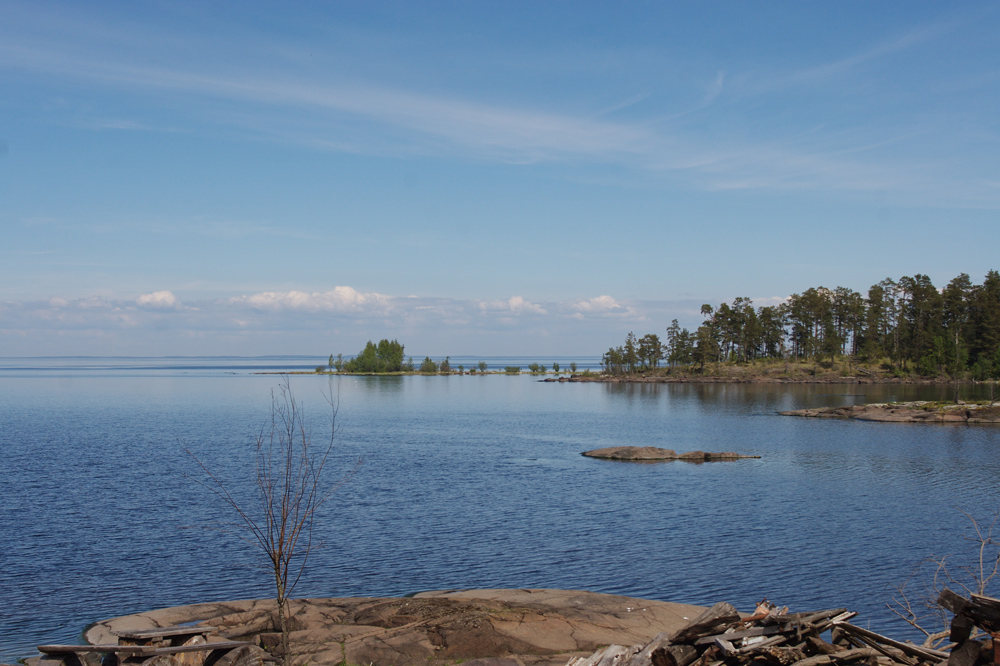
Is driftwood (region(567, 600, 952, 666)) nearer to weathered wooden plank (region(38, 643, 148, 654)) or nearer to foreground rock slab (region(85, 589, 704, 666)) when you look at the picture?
foreground rock slab (region(85, 589, 704, 666))

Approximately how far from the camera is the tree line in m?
149

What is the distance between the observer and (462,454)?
193 feet

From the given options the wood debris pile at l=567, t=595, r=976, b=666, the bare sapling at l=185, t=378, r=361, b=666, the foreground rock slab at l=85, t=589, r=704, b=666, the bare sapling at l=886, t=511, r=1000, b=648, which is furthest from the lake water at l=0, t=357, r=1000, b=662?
the wood debris pile at l=567, t=595, r=976, b=666

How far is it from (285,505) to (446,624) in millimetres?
5799

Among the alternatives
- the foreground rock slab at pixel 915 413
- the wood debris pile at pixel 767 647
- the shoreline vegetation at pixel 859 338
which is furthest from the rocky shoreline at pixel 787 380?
the wood debris pile at pixel 767 647

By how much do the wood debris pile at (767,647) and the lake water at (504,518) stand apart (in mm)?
8786

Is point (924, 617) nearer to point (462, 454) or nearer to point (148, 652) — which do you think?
point (148, 652)

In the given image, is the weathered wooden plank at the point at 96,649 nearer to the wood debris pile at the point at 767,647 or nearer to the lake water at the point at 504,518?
the lake water at the point at 504,518

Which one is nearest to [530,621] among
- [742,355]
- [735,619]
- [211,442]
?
[735,619]

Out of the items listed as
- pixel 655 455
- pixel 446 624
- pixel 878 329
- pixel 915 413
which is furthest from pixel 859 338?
pixel 446 624

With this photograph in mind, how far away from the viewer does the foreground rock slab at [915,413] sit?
3253 inches

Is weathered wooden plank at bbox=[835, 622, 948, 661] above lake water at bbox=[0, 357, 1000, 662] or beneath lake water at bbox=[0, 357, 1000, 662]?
above

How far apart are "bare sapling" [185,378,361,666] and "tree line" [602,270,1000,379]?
13647 cm

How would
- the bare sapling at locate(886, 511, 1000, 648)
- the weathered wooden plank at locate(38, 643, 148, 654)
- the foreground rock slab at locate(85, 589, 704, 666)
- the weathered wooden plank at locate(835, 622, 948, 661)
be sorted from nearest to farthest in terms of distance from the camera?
1. the weathered wooden plank at locate(835, 622, 948, 661)
2. the weathered wooden plank at locate(38, 643, 148, 654)
3. the foreground rock slab at locate(85, 589, 704, 666)
4. the bare sapling at locate(886, 511, 1000, 648)
